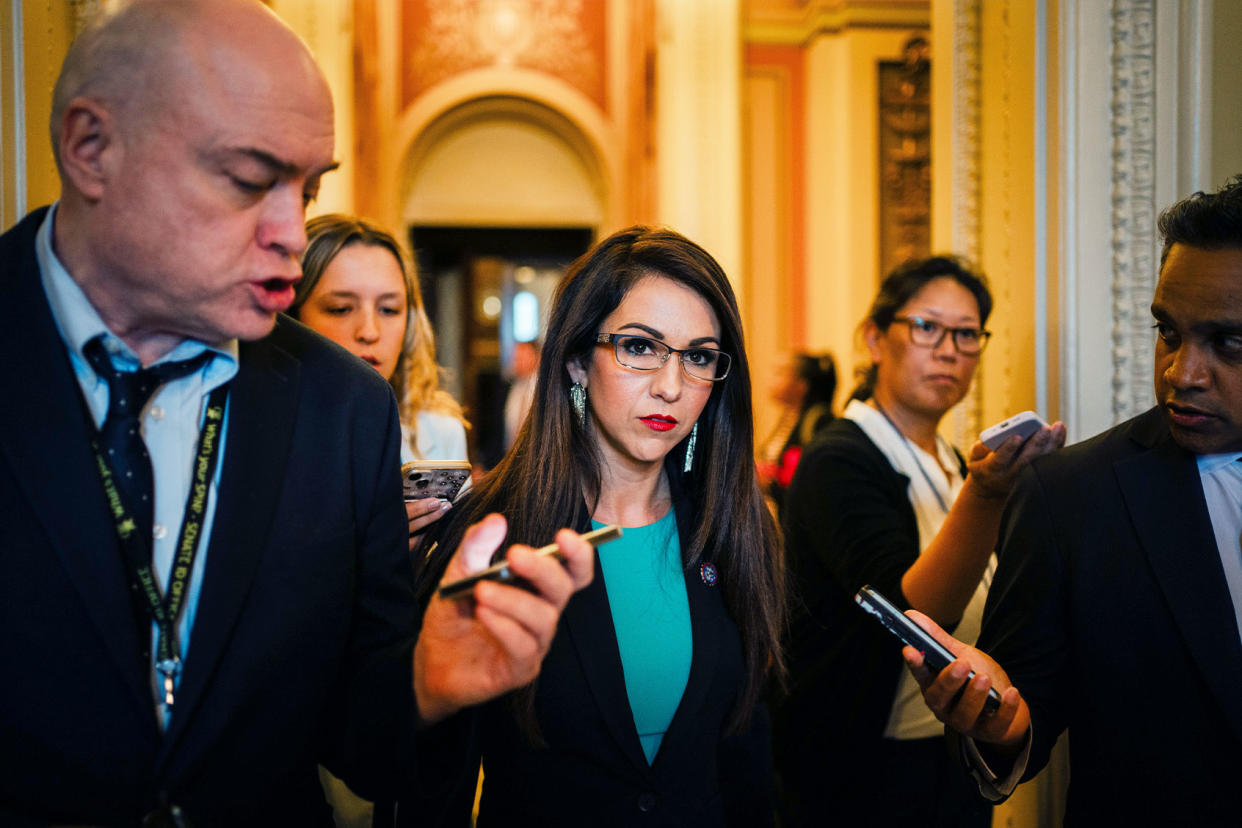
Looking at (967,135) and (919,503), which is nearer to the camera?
(919,503)

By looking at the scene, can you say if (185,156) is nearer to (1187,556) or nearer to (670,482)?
(670,482)

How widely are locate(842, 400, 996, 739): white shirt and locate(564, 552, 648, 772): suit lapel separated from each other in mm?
964

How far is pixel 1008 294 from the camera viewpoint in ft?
9.11

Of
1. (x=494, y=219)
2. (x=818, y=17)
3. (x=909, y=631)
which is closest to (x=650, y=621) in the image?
(x=909, y=631)

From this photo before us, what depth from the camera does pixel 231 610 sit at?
3.74 feet

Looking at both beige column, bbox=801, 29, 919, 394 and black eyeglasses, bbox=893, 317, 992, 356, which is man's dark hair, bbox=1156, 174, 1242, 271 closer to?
black eyeglasses, bbox=893, 317, 992, 356

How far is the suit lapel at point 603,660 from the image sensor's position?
5.26 ft

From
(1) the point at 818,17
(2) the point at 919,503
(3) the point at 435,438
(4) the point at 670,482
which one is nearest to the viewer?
(4) the point at 670,482

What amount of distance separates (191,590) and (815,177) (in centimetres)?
707

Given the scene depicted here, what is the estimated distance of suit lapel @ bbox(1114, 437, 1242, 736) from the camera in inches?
57.7

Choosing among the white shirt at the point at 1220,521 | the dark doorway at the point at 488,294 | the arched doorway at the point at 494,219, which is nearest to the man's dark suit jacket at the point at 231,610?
the white shirt at the point at 1220,521

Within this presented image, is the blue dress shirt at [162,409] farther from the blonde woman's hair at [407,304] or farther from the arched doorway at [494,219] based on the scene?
the arched doorway at [494,219]

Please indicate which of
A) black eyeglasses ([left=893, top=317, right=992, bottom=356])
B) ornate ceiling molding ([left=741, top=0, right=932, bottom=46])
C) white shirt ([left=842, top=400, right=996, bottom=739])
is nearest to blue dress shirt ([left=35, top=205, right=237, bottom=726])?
white shirt ([left=842, top=400, right=996, bottom=739])

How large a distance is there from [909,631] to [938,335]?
1312 millimetres
